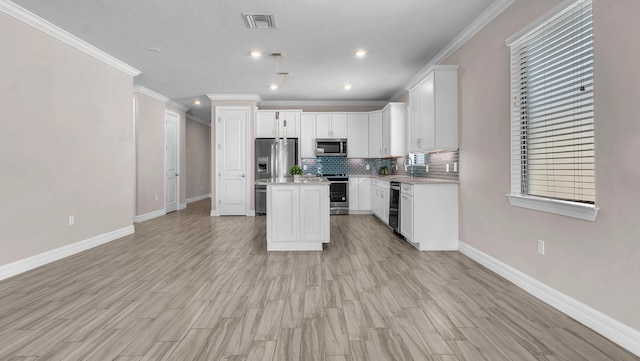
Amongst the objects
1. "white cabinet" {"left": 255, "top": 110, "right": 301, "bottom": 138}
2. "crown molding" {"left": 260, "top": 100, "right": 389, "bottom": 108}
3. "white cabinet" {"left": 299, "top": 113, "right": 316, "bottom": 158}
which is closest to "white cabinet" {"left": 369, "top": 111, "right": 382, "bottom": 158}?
"crown molding" {"left": 260, "top": 100, "right": 389, "bottom": 108}

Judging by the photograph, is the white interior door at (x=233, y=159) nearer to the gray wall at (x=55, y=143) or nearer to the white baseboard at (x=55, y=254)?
the gray wall at (x=55, y=143)

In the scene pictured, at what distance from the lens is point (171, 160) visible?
777cm

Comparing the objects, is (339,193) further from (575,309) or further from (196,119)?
(196,119)

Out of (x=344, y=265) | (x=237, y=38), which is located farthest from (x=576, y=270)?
(x=237, y=38)

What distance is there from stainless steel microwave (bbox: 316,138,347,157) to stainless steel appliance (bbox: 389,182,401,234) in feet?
7.88

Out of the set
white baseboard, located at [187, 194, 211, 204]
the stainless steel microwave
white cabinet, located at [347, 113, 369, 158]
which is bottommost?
white baseboard, located at [187, 194, 211, 204]

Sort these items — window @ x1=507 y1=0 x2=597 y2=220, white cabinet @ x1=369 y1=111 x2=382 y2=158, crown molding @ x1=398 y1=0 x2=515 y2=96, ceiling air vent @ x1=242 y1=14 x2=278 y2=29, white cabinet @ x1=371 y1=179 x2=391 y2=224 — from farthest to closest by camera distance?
white cabinet @ x1=369 y1=111 x2=382 y2=158 → white cabinet @ x1=371 y1=179 x2=391 y2=224 → ceiling air vent @ x1=242 y1=14 x2=278 y2=29 → crown molding @ x1=398 y1=0 x2=515 y2=96 → window @ x1=507 y1=0 x2=597 y2=220

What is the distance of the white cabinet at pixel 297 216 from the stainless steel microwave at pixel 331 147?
3.25 meters

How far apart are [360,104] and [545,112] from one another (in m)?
5.29

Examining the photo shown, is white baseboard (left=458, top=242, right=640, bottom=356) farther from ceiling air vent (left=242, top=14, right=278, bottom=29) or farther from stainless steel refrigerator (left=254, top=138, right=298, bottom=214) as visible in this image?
stainless steel refrigerator (left=254, top=138, right=298, bottom=214)

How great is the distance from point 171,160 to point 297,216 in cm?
508

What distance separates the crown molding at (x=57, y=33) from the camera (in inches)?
124

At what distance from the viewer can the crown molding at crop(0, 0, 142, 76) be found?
316cm

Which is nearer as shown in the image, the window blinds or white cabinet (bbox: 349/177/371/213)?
the window blinds
